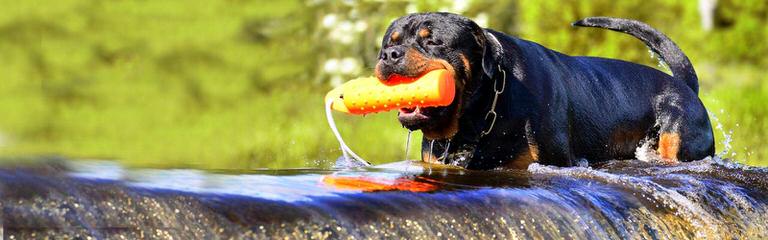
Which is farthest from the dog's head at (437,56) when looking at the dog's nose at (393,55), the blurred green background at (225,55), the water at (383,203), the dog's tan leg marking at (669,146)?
the blurred green background at (225,55)

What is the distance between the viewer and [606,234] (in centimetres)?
337

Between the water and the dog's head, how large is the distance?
0.65ft

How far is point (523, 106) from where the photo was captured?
4613 mm

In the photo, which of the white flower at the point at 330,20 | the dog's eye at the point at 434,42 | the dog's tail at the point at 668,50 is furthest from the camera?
the white flower at the point at 330,20

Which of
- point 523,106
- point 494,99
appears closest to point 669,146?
point 523,106

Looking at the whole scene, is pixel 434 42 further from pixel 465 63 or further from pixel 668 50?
pixel 668 50

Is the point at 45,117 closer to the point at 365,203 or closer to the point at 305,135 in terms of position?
the point at 305,135

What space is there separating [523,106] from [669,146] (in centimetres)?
101

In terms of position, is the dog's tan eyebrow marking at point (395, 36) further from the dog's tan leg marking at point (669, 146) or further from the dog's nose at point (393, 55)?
the dog's tan leg marking at point (669, 146)

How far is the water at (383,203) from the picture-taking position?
2570 millimetres

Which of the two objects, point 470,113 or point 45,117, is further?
point 45,117

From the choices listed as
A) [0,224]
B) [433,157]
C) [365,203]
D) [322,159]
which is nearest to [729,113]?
[322,159]

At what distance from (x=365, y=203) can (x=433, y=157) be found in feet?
5.89

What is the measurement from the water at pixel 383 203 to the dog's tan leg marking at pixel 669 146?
75 centimetres
